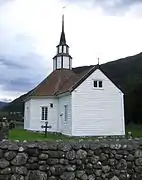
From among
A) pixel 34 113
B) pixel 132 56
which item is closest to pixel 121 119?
pixel 34 113

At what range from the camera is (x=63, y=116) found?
33.0 meters

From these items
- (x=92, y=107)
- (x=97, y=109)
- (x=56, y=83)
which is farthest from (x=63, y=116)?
(x=56, y=83)

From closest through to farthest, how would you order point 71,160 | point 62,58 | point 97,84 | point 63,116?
point 71,160, point 97,84, point 63,116, point 62,58

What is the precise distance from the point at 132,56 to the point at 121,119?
87.5 meters

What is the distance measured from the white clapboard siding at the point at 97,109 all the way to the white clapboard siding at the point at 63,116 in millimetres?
699

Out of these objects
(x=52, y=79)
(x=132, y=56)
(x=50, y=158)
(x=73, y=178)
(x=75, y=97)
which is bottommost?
(x=73, y=178)

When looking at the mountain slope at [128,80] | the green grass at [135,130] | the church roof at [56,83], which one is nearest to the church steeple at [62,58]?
the church roof at [56,83]

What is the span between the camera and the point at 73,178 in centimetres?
650

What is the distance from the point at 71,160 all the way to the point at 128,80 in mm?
57654

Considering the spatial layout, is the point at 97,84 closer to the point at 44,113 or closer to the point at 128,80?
the point at 44,113

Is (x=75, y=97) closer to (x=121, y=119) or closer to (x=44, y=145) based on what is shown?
(x=121, y=119)

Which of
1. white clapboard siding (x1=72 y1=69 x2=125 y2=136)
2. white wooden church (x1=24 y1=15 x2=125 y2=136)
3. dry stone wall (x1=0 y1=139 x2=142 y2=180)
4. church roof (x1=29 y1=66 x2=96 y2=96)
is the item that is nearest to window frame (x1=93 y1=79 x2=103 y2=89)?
white wooden church (x1=24 y1=15 x2=125 y2=136)

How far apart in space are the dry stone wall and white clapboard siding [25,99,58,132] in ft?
93.0

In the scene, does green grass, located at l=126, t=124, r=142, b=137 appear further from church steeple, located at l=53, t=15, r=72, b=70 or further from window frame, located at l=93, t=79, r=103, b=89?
church steeple, located at l=53, t=15, r=72, b=70
